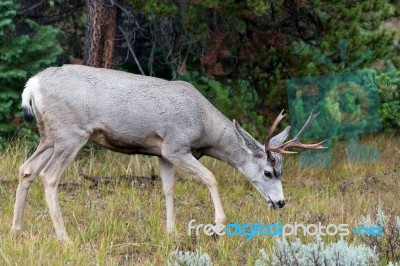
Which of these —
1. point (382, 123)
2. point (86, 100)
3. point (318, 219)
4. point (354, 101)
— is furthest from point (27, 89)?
point (382, 123)

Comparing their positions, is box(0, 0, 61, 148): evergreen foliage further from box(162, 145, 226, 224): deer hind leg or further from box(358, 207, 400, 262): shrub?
box(358, 207, 400, 262): shrub

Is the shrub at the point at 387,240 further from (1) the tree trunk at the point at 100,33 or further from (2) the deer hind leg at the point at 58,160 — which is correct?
(1) the tree trunk at the point at 100,33

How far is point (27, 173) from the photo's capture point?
298 inches

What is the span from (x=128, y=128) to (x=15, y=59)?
3.38 m

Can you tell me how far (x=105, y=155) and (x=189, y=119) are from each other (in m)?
3.00

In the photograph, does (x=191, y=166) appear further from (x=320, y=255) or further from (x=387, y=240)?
(x=320, y=255)

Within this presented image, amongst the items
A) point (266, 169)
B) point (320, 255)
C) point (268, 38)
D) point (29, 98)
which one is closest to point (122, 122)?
point (29, 98)

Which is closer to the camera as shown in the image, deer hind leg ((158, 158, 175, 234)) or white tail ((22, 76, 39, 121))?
white tail ((22, 76, 39, 121))

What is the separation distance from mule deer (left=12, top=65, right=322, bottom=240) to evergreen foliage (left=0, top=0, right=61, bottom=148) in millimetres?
2627

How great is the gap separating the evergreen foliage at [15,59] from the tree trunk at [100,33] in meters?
0.46

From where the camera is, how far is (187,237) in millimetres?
7102

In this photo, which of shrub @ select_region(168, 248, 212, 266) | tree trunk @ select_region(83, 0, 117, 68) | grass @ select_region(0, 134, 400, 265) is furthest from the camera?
tree trunk @ select_region(83, 0, 117, 68)

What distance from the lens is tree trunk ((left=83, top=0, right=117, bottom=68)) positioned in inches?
396

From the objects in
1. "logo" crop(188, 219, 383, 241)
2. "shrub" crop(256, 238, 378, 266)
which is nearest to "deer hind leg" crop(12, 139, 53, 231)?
"logo" crop(188, 219, 383, 241)
